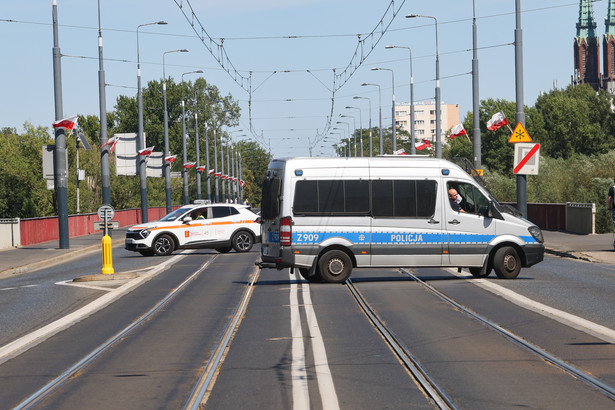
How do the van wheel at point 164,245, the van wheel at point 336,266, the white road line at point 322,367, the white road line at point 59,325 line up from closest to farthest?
the white road line at point 322,367
the white road line at point 59,325
the van wheel at point 336,266
the van wheel at point 164,245

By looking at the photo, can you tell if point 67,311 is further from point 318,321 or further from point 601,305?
point 601,305

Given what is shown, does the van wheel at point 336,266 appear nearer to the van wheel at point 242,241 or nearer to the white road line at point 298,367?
the white road line at point 298,367

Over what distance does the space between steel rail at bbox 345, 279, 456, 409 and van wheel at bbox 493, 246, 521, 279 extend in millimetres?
5092

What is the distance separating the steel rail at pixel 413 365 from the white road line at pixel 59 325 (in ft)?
13.3

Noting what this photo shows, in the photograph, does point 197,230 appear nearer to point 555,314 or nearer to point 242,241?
point 242,241

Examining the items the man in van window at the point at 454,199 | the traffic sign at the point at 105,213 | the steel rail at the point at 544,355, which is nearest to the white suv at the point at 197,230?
the traffic sign at the point at 105,213

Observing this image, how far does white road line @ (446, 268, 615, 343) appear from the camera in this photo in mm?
10992

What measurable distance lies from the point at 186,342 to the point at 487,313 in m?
4.36

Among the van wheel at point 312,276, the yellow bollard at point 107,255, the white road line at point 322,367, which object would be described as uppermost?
the yellow bollard at point 107,255

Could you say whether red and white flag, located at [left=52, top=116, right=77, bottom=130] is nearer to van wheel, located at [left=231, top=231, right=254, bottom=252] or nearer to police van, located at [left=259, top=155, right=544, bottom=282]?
van wheel, located at [left=231, top=231, right=254, bottom=252]

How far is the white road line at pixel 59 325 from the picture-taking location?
10.9 m

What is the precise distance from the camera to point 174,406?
296 inches

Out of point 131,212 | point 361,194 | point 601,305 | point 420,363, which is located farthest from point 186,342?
point 131,212

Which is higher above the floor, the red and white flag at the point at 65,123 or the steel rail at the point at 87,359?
the red and white flag at the point at 65,123
